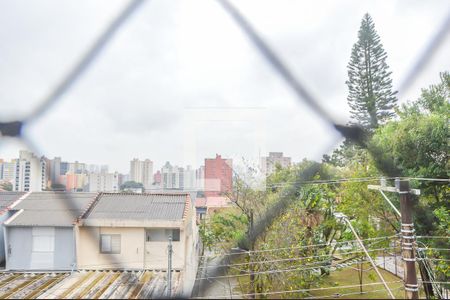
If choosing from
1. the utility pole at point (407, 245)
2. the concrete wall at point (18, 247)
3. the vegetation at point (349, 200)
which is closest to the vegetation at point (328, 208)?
the vegetation at point (349, 200)

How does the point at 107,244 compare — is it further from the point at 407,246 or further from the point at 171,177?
the point at 407,246

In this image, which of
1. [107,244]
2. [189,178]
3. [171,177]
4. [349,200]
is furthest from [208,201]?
[349,200]

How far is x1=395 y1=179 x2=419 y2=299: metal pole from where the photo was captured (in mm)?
1256

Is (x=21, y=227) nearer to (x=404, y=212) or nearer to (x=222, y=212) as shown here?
(x=222, y=212)

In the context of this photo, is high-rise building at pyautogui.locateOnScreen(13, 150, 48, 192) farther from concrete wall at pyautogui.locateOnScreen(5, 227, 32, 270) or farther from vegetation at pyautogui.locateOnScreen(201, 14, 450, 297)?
concrete wall at pyautogui.locateOnScreen(5, 227, 32, 270)

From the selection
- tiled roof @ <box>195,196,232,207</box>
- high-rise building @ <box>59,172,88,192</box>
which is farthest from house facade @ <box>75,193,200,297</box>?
high-rise building @ <box>59,172,88,192</box>

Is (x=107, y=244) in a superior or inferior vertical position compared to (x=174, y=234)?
superior

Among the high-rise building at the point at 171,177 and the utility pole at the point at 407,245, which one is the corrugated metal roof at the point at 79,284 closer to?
the high-rise building at the point at 171,177

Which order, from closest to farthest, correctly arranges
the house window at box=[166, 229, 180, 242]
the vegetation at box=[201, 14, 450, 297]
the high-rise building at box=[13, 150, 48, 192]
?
1. the high-rise building at box=[13, 150, 48, 192]
2. the vegetation at box=[201, 14, 450, 297]
3. the house window at box=[166, 229, 180, 242]

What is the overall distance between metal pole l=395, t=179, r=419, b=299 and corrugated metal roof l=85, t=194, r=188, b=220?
1.78m

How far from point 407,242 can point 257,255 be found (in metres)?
1.84

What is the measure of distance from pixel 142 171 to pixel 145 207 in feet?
7.22

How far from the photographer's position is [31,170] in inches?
29.0

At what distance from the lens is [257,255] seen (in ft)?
9.82
